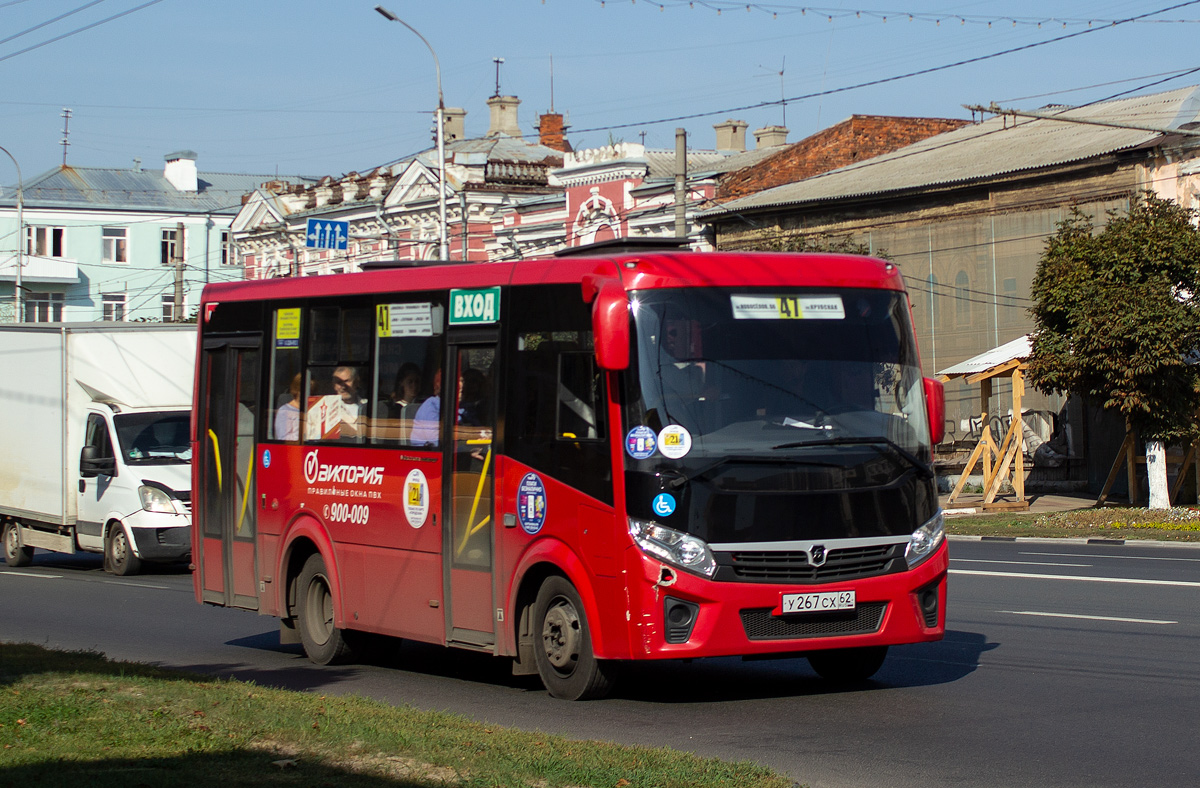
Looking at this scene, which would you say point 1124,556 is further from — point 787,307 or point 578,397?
point 578,397

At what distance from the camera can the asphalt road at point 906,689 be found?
7.53 m

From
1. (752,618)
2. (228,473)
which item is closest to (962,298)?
(228,473)

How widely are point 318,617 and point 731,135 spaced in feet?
181

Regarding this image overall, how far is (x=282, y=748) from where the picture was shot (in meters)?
7.26

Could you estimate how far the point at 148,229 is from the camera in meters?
76.9

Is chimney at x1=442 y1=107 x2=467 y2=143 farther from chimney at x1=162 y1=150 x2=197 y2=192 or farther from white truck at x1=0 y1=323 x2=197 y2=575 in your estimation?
white truck at x1=0 y1=323 x2=197 y2=575

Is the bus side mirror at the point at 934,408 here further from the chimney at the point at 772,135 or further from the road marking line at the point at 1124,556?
the chimney at the point at 772,135

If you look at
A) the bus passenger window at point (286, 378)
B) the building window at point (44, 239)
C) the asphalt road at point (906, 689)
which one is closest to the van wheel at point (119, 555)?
the asphalt road at point (906, 689)

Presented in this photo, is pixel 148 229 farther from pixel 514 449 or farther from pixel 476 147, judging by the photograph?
pixel 514 449

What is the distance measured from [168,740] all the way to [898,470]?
171 inches

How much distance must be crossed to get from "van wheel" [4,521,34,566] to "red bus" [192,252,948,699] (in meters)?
13.8

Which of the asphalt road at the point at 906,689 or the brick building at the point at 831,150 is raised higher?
the brick building at the point at 831,150

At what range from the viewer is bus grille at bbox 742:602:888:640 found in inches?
346

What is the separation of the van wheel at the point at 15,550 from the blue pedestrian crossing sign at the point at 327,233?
60.0ft
